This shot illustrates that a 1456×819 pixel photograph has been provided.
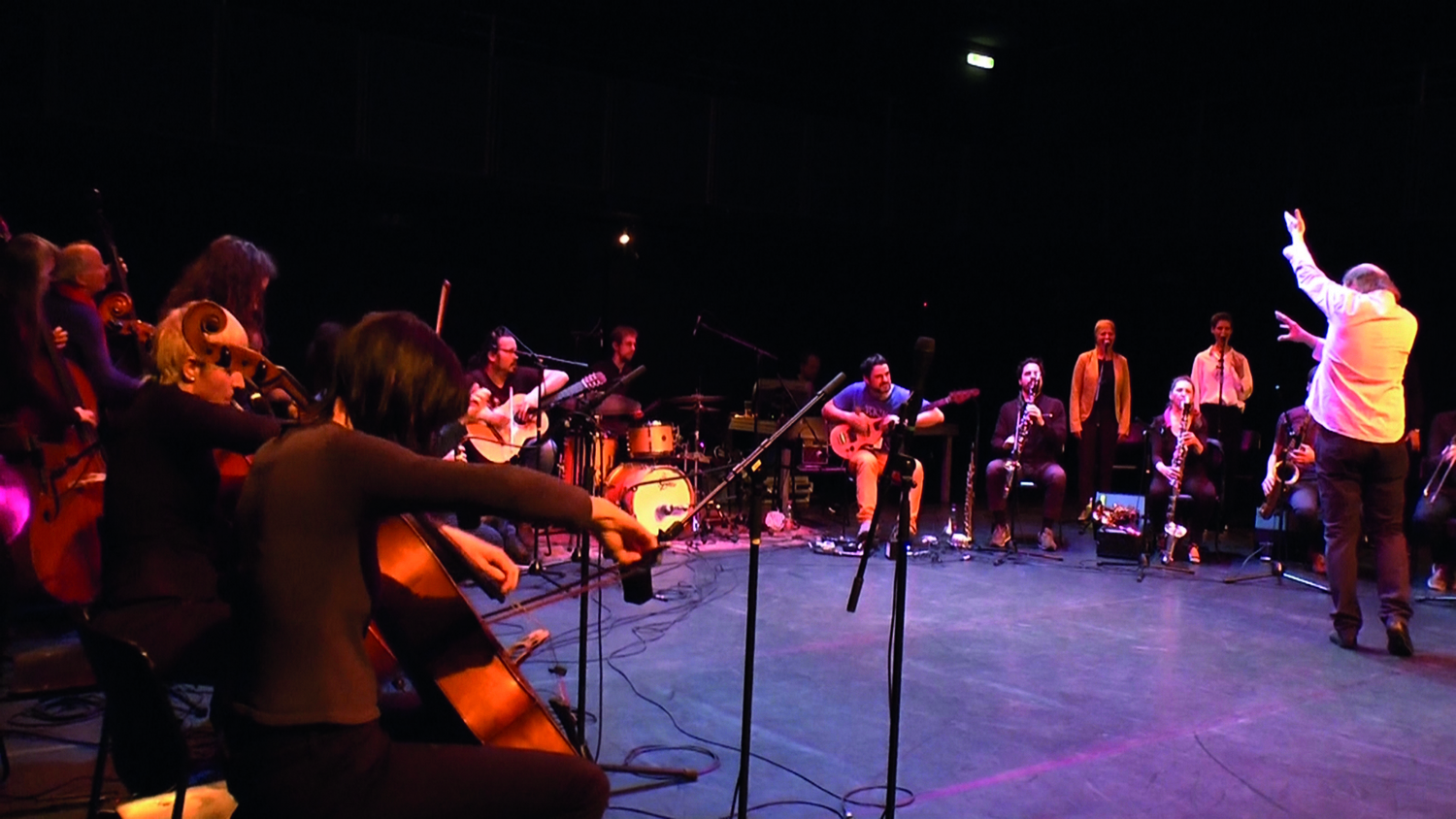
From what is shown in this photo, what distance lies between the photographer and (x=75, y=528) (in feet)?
15.2

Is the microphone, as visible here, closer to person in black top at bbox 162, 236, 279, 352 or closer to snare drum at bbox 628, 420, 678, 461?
person in black top at bbox 162, 236, 279, 352

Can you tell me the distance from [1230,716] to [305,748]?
4.28 m

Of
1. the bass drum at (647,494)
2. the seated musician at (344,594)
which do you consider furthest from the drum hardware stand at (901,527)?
the bass drum at (647,494)

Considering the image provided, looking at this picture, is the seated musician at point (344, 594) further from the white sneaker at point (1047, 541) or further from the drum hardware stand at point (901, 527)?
the white sneaker at point (1047, 541)

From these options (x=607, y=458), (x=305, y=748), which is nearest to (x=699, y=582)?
(x=607, y=458)

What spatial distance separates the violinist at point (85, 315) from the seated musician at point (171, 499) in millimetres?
2549

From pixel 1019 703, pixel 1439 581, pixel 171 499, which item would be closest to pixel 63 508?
pixel 171 499

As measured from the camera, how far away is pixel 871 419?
9.57 m

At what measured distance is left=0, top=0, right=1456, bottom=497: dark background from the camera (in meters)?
9.58

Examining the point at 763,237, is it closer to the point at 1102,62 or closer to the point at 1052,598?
the point at 1102,62

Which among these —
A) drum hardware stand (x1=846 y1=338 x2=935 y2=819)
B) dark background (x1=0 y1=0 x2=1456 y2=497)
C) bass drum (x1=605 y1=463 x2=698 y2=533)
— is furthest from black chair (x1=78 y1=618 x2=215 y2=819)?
dark background (x1=0 y1=0 x2=1456 y2=497)

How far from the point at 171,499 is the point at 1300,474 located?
8.67 meters

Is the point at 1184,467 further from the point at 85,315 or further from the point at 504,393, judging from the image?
the point at 85,315

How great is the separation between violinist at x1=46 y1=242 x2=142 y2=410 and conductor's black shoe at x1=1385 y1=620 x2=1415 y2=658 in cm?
694
